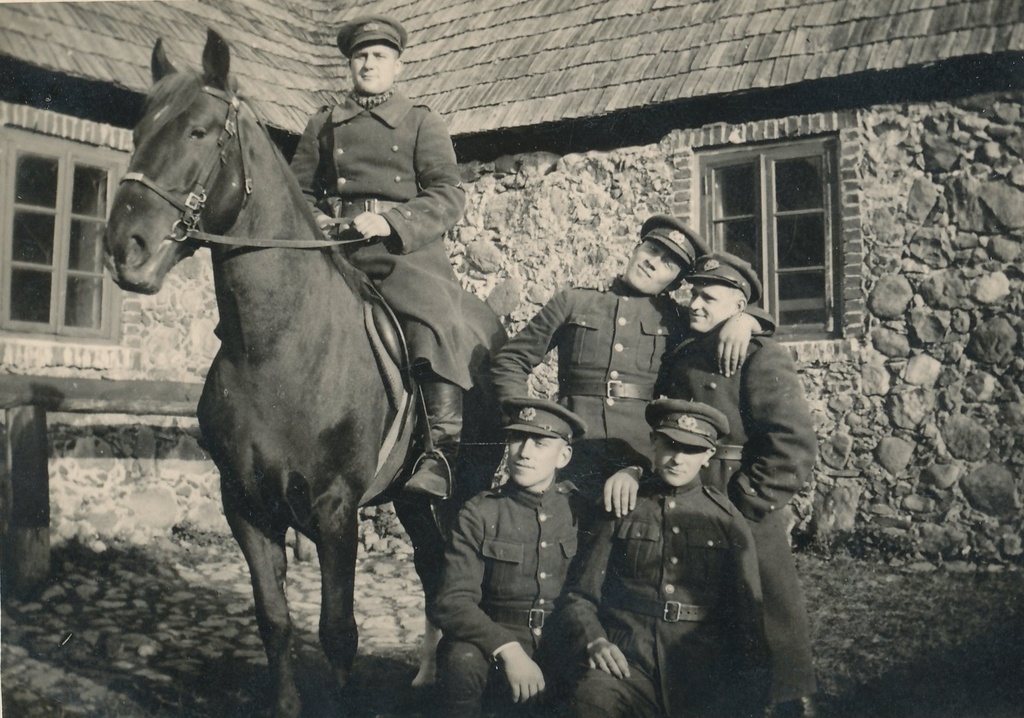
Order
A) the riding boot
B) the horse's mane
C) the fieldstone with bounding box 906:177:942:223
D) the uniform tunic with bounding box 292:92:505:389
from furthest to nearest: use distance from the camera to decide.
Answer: the fieldstone with bounding box 906:177:942:223, the uniform tunic with bounding box 292:92:505:389, the riding boot, the horse's mane

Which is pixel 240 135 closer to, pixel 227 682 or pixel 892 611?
pixel 227 682

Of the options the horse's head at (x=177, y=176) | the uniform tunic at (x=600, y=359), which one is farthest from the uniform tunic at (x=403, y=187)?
the horse's head at (x=177, y=176)

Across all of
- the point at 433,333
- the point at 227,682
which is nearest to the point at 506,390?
the point at 433,333

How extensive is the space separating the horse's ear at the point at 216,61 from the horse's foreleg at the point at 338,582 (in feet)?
5.03

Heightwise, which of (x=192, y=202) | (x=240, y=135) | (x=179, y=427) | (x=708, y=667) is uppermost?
(x=240, y=135)

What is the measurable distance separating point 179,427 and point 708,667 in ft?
16.6

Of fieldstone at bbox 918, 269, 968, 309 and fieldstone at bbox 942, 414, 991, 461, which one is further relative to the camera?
fieldstone at bbox 918, 269, 968, 309

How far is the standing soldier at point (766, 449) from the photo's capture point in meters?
3.24

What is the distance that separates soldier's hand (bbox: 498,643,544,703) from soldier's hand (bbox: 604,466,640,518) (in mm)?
580

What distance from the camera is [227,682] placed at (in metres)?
4.02

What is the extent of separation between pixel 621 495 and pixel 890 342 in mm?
3311

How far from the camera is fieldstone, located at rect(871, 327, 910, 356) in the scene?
5684 mm

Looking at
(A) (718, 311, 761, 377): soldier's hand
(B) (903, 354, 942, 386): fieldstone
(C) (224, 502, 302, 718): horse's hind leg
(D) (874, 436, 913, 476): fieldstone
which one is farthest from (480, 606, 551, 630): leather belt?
(B) (903, 354, 942, 386): fieldstone

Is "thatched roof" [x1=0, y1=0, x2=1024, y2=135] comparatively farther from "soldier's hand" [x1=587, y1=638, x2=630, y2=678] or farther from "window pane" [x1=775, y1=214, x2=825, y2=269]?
"soldier's hand" [x1=587, y1=638, x2=630, y2=678]
